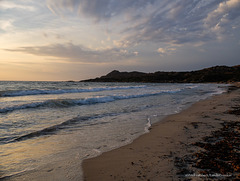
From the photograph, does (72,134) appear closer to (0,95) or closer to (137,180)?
(137,180)

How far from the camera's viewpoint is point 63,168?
9.64ft

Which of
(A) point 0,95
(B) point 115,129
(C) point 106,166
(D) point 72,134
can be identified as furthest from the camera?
(A) point 0,95

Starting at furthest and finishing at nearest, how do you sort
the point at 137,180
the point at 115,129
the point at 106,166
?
the point at 115,129, the point at 106,166, the point at 137,180

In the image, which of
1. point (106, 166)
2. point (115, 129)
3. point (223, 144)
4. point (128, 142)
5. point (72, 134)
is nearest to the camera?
point (106, 166)

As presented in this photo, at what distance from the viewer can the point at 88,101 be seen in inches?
547

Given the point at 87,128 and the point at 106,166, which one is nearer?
the point at 106,166

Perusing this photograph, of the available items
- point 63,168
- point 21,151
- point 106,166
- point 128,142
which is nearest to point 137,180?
point 106,166

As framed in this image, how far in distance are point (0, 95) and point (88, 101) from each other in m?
11.5

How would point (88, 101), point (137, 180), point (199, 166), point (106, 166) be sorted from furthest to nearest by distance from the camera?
point (88, 101) → point (106, 166) → point (199, 166) → point (137, 180)

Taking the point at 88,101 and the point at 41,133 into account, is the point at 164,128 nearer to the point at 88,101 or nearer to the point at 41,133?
the point at 41,133

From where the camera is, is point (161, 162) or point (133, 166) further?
point (161, 162)

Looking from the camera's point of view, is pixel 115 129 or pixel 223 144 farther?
pixel 115 129

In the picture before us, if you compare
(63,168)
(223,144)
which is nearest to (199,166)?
(223,144)

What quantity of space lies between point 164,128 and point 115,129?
73.4 inches
